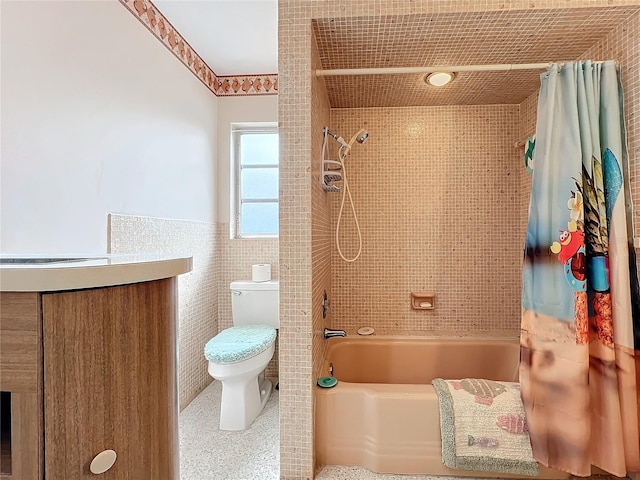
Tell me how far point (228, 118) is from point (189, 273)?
1.34m

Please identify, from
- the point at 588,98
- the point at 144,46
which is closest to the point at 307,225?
the point at 588,98

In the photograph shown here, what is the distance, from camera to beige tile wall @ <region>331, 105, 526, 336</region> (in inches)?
90.0

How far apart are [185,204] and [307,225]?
4.04ft

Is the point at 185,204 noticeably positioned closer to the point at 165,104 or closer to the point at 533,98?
the point at 165,104

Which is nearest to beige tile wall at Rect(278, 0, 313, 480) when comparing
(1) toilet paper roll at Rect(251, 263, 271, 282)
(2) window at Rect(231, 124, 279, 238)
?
(1) toilet paper roll at Rect(251, 263, 271, 282)

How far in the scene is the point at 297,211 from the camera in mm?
1469

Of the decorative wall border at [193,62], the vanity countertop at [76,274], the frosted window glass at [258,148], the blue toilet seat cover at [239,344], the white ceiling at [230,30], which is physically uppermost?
the white ceiling at [230,30]

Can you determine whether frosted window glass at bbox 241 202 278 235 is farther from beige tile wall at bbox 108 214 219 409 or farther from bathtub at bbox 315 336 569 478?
bathtub at bbox 315 336 569 478

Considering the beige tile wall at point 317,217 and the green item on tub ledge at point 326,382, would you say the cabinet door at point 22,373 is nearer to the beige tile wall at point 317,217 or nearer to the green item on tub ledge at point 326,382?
the beige tile wall at point 317,217

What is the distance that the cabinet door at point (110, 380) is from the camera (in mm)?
599

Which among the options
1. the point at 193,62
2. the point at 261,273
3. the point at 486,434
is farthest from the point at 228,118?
the point at 486,434

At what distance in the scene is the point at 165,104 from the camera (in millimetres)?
2092

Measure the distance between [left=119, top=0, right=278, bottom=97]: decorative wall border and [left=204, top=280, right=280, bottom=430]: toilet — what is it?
62.7 inches

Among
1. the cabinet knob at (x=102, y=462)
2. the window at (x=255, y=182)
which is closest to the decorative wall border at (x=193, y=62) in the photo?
the window at (x=255, y=182)
